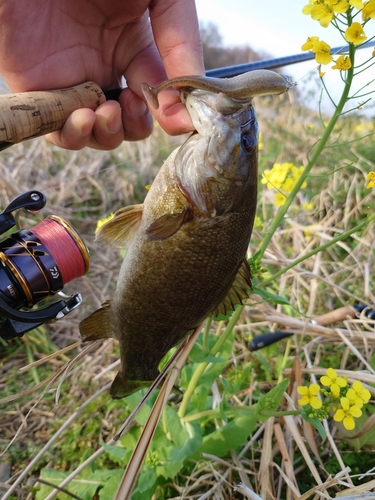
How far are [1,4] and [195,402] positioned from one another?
7.86 feet

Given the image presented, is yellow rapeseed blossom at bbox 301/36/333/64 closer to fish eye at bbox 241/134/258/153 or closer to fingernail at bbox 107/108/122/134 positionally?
fish eye at bbox 241/134/258/153

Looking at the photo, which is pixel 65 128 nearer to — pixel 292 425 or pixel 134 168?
pixel 292 425

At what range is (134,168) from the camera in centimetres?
552

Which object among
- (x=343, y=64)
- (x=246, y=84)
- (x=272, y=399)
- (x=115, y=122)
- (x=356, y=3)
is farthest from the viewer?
(x=115, y=122)

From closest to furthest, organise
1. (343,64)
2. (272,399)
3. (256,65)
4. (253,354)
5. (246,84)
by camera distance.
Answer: (343,64), (246,84), (272,399), (256,65), (253,354)

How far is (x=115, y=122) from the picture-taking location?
2.23m

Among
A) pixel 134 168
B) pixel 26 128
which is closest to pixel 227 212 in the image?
pixel 26 128

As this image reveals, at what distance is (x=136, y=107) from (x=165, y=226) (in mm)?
1084

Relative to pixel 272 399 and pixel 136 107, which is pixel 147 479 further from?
pixel 136 107

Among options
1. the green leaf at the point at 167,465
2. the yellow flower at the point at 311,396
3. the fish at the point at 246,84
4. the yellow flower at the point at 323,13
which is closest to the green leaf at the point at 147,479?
the green leaf at the point at 167,465

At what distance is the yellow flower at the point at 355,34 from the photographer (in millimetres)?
1305

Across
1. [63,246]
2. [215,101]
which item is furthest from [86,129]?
[215,101]

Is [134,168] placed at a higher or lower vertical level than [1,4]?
lower

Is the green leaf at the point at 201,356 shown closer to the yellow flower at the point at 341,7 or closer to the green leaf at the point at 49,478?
the green leaf at the point at 49,478
